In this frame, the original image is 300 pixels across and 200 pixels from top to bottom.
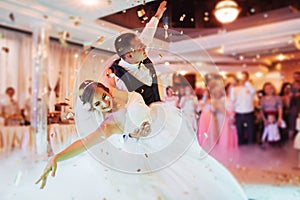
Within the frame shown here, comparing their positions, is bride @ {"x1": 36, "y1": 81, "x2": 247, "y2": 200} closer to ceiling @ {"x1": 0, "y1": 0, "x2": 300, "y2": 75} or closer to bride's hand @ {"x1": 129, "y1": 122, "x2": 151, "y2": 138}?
bride's hand @ {"x1": 129, "y1": 122, "x2": 151, "y2": 138}

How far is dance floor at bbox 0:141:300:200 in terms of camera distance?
1.10 meters

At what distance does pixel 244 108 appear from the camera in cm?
441

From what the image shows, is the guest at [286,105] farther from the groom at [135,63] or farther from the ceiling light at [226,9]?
the groom at [135,63]

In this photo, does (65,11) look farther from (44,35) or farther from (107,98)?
(107,98)

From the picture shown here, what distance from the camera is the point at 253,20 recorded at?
3979 millimetres

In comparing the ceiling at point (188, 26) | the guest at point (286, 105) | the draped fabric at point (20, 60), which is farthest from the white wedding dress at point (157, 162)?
the guest at point (286, 105)

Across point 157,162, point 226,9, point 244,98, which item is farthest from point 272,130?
point 157,162

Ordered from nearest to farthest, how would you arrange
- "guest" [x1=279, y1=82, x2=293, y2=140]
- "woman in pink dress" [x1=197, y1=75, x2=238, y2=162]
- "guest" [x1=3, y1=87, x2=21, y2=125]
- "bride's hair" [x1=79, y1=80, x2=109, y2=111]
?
"bride's hair" [x1=79, y1=80, x2=109, y2=111], "woman in pink dress" [x1=197, y1=75, x2=238, y2=162], "guest" [x1=3, y1=87, x2=21, y2=125], "guest" [x1=279, y1=82, x2=293, y2=140]

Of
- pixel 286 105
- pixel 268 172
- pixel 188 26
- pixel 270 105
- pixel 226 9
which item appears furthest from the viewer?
pixel 286 105

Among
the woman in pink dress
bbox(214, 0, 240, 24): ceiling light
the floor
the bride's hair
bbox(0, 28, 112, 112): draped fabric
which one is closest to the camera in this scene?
the bride's hair

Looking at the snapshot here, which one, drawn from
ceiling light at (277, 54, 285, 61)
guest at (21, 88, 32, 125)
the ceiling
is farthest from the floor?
guest at (21, 88, 32, 125)

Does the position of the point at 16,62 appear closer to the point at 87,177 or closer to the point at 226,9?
Result: the point at 226,9

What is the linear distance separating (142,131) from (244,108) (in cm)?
367

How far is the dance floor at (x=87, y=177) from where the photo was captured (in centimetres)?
110
